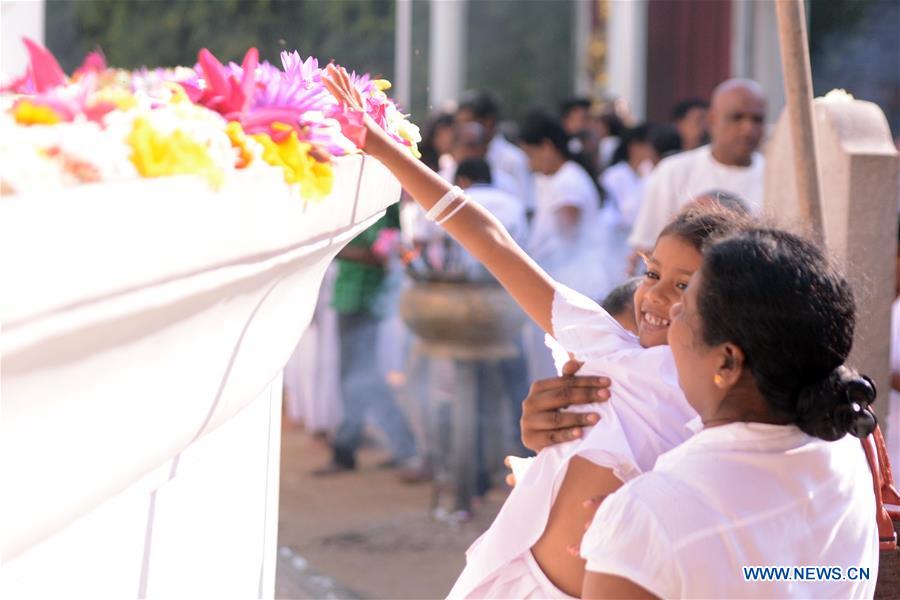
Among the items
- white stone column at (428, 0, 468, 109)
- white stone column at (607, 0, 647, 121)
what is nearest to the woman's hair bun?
white stone column at (428, 0, 468, 109)

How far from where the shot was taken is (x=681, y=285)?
1950 millimetres

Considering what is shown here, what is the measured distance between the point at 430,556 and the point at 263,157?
12.1 feet

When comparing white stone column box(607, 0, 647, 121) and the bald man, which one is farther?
white stone column box(607, 0, 647, 121)

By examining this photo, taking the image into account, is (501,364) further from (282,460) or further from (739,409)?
(739,409)

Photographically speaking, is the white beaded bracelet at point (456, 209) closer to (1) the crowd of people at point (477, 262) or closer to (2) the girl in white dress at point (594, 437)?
(2) the girl in white dress at point (594, 437)

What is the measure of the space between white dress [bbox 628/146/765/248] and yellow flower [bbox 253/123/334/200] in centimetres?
398

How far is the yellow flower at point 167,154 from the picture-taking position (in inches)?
50.5

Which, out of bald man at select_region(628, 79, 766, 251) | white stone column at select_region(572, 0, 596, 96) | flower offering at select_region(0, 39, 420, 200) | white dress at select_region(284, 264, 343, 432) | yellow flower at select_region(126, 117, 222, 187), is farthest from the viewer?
white stone column at select_region(572, 0, 596, 96)

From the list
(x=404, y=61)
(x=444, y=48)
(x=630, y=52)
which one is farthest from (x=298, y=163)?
(x=630, y=52)

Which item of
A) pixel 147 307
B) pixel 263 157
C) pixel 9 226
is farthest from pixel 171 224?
pixel 263 157

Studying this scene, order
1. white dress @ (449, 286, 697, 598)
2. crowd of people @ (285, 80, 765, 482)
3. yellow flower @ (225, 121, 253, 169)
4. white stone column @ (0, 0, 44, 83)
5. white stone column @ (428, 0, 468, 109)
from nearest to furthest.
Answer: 1. yellow flower @ (225, 121, 253, 169)
2. white dress @ (449, 286, 697, 598)
3. white stone column @ (0, 0, 44, 83)
4. crowd of people @ (285, 80, 765, 482)
5. white stone column @ (428, 0, 468, 109)

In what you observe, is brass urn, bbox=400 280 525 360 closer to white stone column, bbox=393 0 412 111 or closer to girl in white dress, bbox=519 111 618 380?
girl in white dress, bbox=519 111 618 380

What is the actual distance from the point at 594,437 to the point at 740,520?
1.21 feet

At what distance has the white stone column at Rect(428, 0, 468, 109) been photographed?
13852 millimetres
